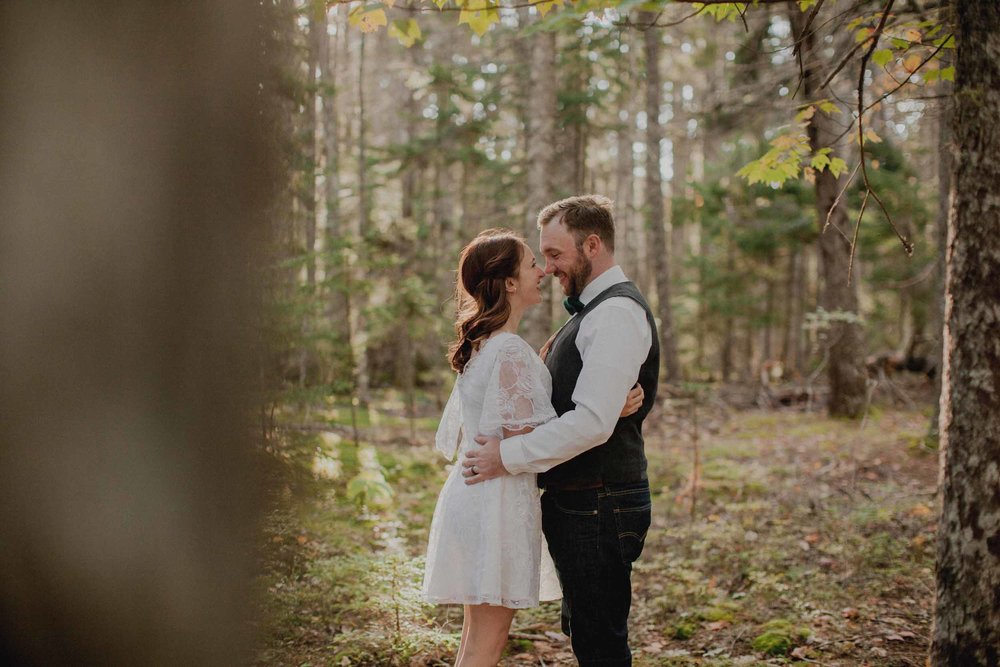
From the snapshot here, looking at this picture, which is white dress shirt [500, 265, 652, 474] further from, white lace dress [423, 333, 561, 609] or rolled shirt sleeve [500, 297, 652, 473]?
white lace dress [423, 333, 561, 609]

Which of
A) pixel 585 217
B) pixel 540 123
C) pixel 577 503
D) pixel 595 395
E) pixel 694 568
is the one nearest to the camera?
pixel 595 395

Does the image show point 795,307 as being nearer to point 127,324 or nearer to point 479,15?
point 479,15

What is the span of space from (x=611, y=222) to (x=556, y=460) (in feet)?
3.96

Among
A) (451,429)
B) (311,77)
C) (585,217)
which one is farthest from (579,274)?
(311,77)

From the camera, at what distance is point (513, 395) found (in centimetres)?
303

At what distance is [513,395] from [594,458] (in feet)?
1.48

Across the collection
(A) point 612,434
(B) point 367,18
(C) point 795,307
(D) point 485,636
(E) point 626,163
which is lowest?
(D) point 485,636

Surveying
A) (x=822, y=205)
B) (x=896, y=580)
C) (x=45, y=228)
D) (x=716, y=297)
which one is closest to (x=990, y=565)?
(x=896, y=580)

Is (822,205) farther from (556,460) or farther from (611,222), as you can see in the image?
(556,460)

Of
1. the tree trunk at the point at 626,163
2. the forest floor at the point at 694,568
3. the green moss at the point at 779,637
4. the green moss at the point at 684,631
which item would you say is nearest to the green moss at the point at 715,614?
the forest floor at the point at 694,568

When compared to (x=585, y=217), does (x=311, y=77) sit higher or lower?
higher

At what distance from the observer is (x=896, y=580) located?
5293mm

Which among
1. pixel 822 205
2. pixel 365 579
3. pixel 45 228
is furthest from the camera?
pixel 822 205

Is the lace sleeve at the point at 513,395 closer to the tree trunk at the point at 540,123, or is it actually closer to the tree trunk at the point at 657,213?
the tree trunk at the point at 540,123
